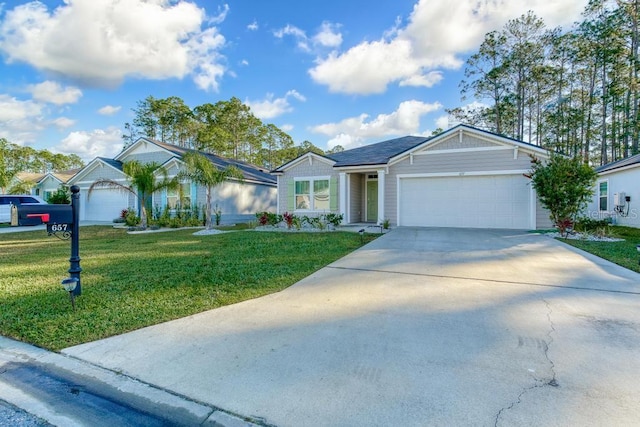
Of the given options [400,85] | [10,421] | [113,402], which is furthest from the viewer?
[400,85]

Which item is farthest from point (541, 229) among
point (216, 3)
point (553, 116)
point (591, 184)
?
point (553, 116)

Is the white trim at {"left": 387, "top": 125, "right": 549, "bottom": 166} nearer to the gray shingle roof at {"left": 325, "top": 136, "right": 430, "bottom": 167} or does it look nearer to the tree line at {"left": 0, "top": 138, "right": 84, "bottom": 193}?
the gray shingle roof at {"left": 325, "top": 136, "right": 430, "bottom": 167}

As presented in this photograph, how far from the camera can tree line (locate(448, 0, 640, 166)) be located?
2103cm

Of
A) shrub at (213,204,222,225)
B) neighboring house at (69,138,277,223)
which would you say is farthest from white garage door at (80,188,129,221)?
shrub at (213,204,222,225)

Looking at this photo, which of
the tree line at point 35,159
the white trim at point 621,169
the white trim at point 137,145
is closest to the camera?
the white trim at point 621,169

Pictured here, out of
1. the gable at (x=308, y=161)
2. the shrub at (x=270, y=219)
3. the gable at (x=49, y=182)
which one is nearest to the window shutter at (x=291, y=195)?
A: the gable at (x=308, y=161)

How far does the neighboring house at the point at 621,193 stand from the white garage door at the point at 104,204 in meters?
26.4

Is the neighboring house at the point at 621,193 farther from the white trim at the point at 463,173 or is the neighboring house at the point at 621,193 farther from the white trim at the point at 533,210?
the white trim at the point at 463,173

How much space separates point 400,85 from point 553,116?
48.6 feet

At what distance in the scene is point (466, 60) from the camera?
27094mm

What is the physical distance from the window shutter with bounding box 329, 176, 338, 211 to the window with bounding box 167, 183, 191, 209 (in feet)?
29.6

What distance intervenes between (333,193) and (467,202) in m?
6.07

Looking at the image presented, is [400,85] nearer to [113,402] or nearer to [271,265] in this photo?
[271,265]

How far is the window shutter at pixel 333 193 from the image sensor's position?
15.4 m
